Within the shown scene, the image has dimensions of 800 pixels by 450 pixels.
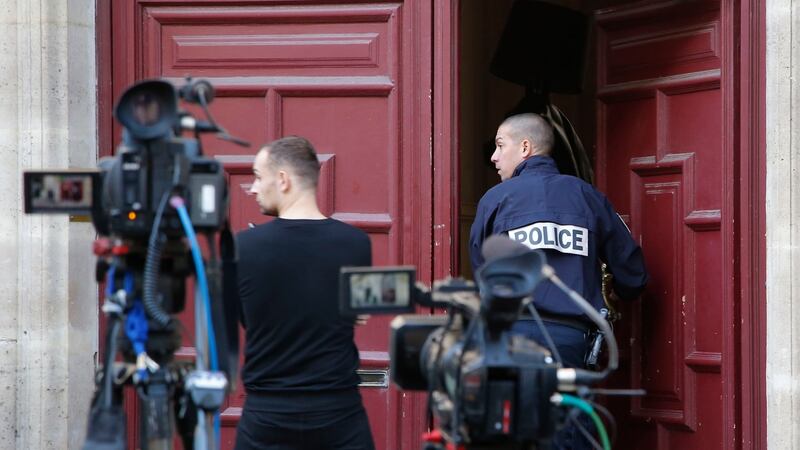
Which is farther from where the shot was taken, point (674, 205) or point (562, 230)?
point (674, 205)

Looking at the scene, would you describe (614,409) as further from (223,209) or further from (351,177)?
(223,209)

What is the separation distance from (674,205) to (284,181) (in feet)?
7.60

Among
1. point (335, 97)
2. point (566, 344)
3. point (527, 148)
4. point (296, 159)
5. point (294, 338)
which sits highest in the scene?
point (335, 97)

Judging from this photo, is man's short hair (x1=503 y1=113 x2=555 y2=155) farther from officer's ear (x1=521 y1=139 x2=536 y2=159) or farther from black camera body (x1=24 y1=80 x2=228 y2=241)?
black camera body (x1=24 y1=80 x2=228 y2=241)

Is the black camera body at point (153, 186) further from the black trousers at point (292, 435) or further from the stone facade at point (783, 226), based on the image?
the stone facade at point (783, 226)

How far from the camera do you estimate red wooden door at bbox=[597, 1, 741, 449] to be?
19.7ft

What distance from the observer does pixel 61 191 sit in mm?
3779

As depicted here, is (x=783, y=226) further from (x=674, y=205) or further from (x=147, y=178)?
(x=147, y=178)

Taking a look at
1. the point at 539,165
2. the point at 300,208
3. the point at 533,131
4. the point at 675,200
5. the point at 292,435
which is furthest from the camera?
the point at 675,200

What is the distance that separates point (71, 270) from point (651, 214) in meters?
2.71

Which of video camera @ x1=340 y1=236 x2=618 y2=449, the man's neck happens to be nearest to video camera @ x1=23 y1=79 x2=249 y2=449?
video camera @ x1=340 y1=236 x2=618 y2=449

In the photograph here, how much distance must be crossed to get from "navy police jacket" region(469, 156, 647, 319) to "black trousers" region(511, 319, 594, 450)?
3.0 inches

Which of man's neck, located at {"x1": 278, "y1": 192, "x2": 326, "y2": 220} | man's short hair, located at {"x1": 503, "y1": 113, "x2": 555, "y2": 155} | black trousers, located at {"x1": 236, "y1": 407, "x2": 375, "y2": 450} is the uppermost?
man's short hair, located at {"x1": 503, "y1": 113, "x2": 555, "y2": 155}

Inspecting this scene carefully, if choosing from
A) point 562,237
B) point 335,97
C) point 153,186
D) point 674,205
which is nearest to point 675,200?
point 674,205
